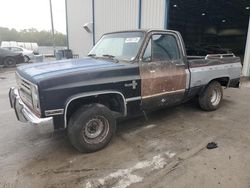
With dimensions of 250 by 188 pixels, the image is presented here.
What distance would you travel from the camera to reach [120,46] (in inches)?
174

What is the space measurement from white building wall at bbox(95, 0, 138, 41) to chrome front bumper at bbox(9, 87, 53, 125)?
8415 mm

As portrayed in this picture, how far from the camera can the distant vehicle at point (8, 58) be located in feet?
55.6

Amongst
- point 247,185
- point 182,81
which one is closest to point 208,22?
point 182,81

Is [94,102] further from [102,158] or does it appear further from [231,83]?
[231,83]

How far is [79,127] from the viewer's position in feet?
11.3

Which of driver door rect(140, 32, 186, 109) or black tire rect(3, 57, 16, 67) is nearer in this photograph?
driver door rect(140, 32, 186, 109)

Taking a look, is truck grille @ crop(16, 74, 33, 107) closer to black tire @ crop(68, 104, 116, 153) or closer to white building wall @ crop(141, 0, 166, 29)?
black tire @ crop(68, 104, 116, 153)

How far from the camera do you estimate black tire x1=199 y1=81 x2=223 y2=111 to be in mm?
5551

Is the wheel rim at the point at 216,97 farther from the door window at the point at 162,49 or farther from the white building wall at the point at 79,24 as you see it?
the white building wall at the point at 79,24

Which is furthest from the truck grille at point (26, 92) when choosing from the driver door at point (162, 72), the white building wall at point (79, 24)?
the white building wall at point (79, 24)

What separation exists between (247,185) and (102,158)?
6.68ft

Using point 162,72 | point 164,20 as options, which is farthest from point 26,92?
point 164,20

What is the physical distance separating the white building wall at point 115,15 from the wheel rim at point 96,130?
28.3 ft

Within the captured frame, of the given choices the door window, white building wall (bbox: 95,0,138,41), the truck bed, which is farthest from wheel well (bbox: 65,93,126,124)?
white building wall (bbox: 95,0,138,41)
